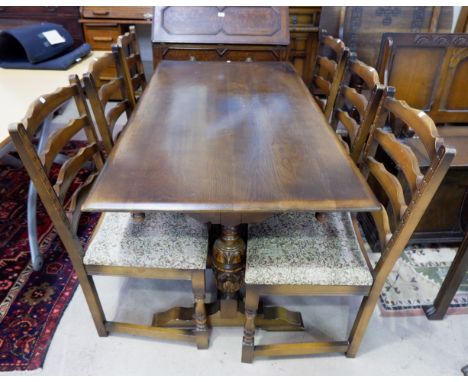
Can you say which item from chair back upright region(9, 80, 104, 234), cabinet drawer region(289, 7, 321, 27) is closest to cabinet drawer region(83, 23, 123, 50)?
cabinet drawer region(289, 7, 321, 27)

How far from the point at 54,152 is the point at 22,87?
95 centimetres

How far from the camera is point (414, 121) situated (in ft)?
3.28

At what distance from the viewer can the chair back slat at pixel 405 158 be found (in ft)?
3.11

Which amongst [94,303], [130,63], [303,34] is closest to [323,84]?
[130,63]

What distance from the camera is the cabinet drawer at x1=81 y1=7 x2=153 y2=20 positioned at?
9.22ft

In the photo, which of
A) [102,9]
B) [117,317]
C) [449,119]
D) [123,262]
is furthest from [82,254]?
[102,9]

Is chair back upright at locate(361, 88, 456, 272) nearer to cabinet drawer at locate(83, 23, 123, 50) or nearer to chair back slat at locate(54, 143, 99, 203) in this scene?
chair back slat at locate(54, 143, 99, 203)

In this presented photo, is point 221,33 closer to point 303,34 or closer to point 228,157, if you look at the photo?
point 303,34

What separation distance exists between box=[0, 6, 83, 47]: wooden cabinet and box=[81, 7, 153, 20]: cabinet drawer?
0.10 meters

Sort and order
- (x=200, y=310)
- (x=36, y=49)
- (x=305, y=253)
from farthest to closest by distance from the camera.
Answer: (x=36, y=49) < (x=200, y=310) < (x=305, y=253)

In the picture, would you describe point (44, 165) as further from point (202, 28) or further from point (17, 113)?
point (202, 28)

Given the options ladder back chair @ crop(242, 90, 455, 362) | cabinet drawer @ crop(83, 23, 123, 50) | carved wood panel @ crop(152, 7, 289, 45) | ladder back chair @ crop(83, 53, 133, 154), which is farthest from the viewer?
cabinet drawer @ crop(83, 23, 123, 50)

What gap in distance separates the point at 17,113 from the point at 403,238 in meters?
1.54

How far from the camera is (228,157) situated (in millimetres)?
1098
